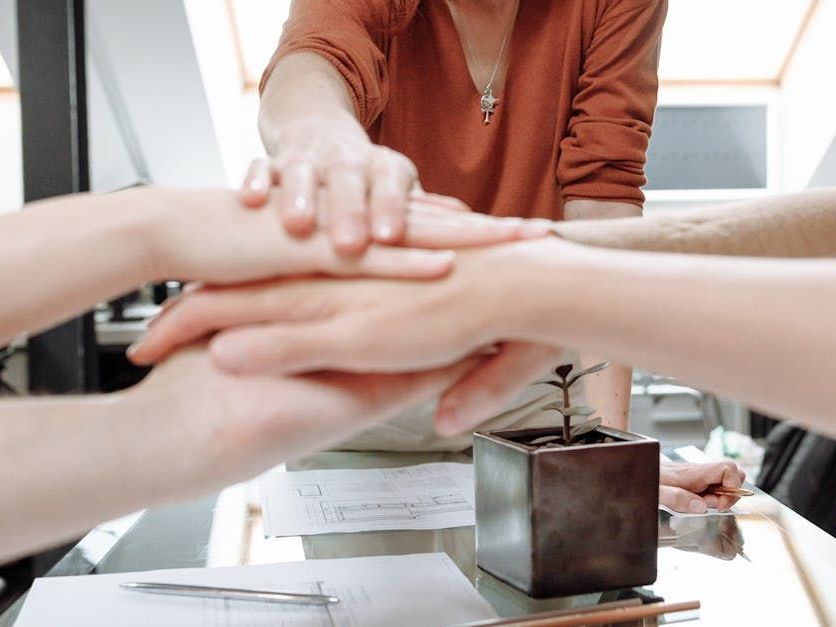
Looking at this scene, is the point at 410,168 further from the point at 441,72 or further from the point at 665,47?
the point at 665,47

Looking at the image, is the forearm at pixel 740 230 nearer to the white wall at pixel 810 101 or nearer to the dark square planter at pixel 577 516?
the dark square planter at pixel 577 516

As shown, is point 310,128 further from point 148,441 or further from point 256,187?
point 148,441

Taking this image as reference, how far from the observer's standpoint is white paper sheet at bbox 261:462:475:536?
91 cm

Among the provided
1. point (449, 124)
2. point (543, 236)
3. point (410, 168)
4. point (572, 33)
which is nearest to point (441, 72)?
point (449, 124)

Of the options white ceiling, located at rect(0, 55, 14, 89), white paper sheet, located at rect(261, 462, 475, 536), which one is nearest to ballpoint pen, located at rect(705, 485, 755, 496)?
white paper sheet, located at rect(261, 462, 475, 536)

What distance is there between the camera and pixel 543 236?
0.69 meters

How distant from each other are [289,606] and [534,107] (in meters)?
0.91

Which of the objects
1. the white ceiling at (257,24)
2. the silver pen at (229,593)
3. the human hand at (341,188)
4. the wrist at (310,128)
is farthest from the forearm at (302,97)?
the white ceiling at (257,24)

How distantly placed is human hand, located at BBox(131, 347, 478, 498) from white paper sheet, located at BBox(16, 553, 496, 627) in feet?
0.42

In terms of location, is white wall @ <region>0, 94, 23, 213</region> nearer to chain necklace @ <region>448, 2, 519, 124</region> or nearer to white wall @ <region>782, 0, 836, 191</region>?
chain necklace @ <region>448, 2, 519, 124</region>

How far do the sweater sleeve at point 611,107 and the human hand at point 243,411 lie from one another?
2.52ft

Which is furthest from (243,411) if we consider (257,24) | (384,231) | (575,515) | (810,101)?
(810,101)

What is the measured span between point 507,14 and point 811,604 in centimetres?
97

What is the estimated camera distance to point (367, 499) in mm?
990
